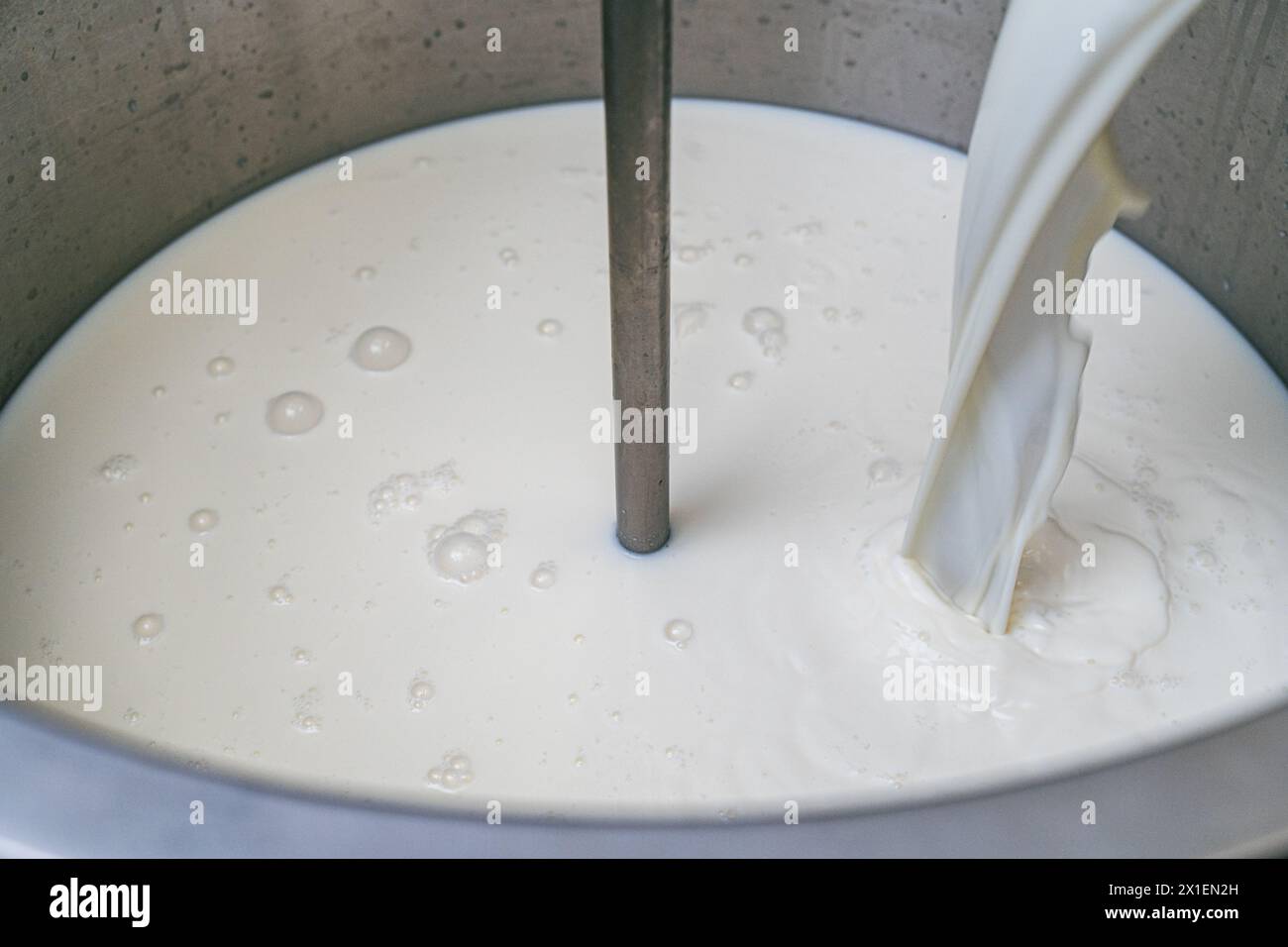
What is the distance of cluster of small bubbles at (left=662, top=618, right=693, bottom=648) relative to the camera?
80 cm

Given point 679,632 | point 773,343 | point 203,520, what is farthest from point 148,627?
point 773,343

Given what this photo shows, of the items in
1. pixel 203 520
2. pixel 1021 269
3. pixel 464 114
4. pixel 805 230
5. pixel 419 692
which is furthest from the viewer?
pixel 464 114

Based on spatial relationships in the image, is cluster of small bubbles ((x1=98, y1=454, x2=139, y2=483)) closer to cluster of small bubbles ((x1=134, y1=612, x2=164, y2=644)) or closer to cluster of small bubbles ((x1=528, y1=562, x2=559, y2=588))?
cluster of small bubbles ((x1=134, y1=612, x2=164, y2=644))

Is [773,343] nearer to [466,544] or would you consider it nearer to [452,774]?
[466,544]

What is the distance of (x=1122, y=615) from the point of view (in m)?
0.81

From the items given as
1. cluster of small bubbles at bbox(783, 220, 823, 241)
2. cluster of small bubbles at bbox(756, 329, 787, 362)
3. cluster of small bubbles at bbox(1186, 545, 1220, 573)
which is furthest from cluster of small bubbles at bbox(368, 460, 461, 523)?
cluster of small bubbles at bbox(1186, 545, 1220, 573)

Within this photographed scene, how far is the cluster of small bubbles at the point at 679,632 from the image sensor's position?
2.64 feet

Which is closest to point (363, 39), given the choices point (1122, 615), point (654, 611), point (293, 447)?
point (293, 447)

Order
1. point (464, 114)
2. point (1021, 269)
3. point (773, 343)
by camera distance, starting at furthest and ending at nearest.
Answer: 1. point (464, 114)
2. point (773, 343)
3. point (1021, 269)

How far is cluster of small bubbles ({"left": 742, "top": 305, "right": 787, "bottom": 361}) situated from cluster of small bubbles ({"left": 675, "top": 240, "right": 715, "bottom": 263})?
8cm

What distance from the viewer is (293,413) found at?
954 millimetres

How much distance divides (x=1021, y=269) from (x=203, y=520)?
1.79ft

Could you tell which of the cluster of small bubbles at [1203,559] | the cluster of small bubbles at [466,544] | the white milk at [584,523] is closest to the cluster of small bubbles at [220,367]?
the white milk at [584,523]
